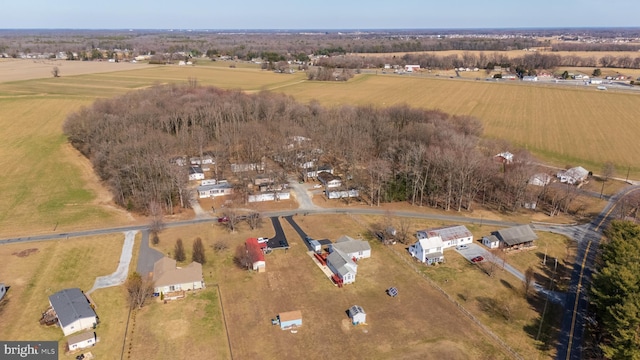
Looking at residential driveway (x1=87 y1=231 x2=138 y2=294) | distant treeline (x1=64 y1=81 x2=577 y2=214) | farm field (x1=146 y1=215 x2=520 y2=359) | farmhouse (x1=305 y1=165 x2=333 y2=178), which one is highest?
distant treeline (x1=64 y1=81 x2=577 y2=214)

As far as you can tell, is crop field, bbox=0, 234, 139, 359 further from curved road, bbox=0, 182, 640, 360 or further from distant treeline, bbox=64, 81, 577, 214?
distant treeline, bbox=64, 81, 577, 214

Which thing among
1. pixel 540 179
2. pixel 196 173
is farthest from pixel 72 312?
pixel 540 179

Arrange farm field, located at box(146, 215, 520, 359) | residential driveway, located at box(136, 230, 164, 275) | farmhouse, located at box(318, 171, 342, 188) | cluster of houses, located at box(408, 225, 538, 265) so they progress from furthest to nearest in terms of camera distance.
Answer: farmhouse, located at box(318, 171, 342, 188), cluster of houses, located at box(408, 225, 538, 265), residential driveway, located at box(136, 230, 164, 275), farm field, located at box(146, 215, 520, 359)

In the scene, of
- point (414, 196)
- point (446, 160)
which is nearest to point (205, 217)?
point (414, 196)

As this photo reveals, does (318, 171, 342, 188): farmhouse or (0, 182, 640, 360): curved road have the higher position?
(318, 171, 342, 188): farmhouse

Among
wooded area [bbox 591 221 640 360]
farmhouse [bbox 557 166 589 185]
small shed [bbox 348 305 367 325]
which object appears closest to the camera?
wooded area [bbox 591 221 640 360]

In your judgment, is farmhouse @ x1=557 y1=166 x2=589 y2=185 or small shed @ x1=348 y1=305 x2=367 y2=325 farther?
farmhouse @ x1=557 y1=166 x2=589 y2=185

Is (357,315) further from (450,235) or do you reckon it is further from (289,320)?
(450,235)

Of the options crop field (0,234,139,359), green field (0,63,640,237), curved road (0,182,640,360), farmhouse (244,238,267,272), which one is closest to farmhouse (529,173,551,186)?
curved road (0,182,640,360)

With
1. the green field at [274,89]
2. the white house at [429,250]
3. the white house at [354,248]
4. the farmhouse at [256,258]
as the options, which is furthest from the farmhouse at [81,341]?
the white house at [429,250]
